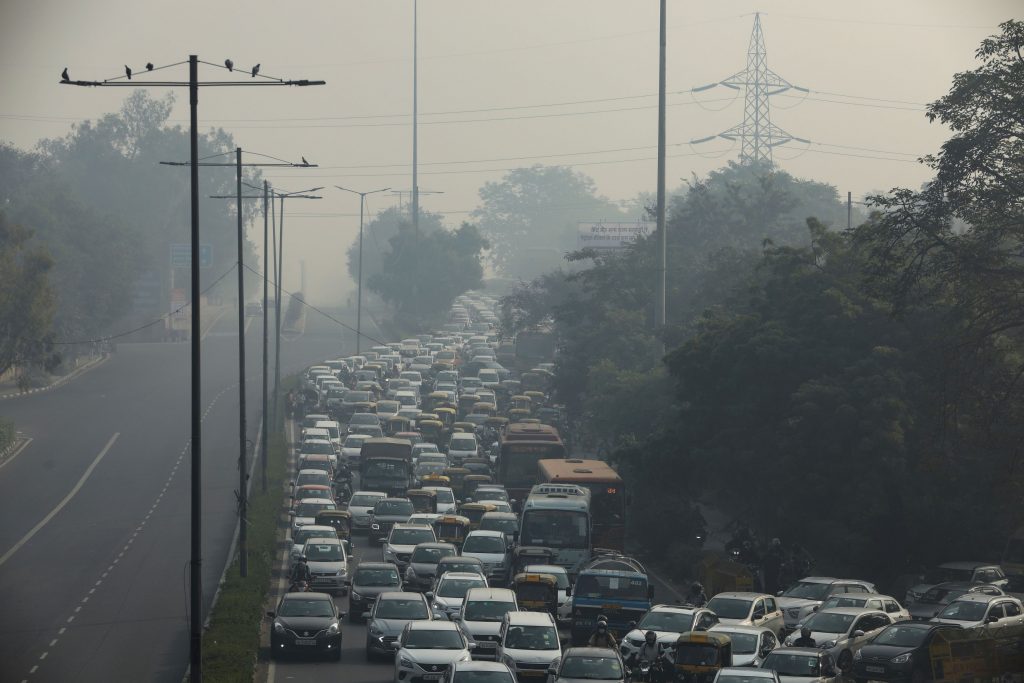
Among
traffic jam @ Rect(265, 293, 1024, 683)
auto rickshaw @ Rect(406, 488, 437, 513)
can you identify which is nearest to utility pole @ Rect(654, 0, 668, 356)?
traffic jam @ Rect(265, 293, 1024, 683)

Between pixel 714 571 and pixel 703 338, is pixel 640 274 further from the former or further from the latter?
pixel 714 571

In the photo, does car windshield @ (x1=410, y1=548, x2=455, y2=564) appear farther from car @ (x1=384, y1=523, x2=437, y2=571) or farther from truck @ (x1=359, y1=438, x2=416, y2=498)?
truck @ (x1=359, y1=438, x2=416, y2=498)

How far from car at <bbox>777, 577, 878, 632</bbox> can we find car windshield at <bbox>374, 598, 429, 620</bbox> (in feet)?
28.8

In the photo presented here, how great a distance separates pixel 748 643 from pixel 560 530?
13.6 m

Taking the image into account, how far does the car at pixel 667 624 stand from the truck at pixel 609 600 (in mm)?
2116

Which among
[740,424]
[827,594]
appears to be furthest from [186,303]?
[827,594]

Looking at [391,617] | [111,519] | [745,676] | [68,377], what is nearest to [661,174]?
[111,519]

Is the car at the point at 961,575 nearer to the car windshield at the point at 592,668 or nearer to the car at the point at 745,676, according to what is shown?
the car windshield at the point at 592,668

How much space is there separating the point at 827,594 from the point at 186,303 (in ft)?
433

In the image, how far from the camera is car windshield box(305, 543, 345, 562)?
41.3m

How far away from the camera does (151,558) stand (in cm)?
4972

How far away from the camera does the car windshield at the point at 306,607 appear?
1254 inches

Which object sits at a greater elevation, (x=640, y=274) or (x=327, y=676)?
(x=640, y=274)

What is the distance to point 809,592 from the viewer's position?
36.2m
